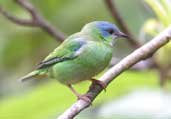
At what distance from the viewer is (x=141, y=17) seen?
3.18 m

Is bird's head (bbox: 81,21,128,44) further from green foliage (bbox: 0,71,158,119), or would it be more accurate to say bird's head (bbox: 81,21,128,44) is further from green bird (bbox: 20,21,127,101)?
green foliage (bbox: 0,71,158,119)

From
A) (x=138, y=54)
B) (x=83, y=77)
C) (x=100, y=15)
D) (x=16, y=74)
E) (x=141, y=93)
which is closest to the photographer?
(x=138, y=54)

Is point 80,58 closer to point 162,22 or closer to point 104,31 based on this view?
point 104,31

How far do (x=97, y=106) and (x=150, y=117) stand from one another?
35 centimetres

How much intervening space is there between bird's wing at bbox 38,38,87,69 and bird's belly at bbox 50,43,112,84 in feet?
0.09

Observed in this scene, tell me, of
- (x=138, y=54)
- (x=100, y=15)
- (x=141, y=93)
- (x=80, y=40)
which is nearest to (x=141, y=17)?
(x=100, y=15)

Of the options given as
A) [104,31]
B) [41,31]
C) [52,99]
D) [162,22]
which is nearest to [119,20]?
[104,31]

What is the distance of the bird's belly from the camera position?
231cm

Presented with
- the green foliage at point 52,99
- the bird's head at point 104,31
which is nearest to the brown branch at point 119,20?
the bird's head at point 104,31

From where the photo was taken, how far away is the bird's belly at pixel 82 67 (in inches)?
90.8

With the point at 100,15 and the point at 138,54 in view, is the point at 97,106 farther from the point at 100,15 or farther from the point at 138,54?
the point at 100,15

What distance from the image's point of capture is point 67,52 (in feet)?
7.91

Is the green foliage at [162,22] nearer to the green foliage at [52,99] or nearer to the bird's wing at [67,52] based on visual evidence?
the green foliage at [52,99]

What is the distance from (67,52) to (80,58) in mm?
82
